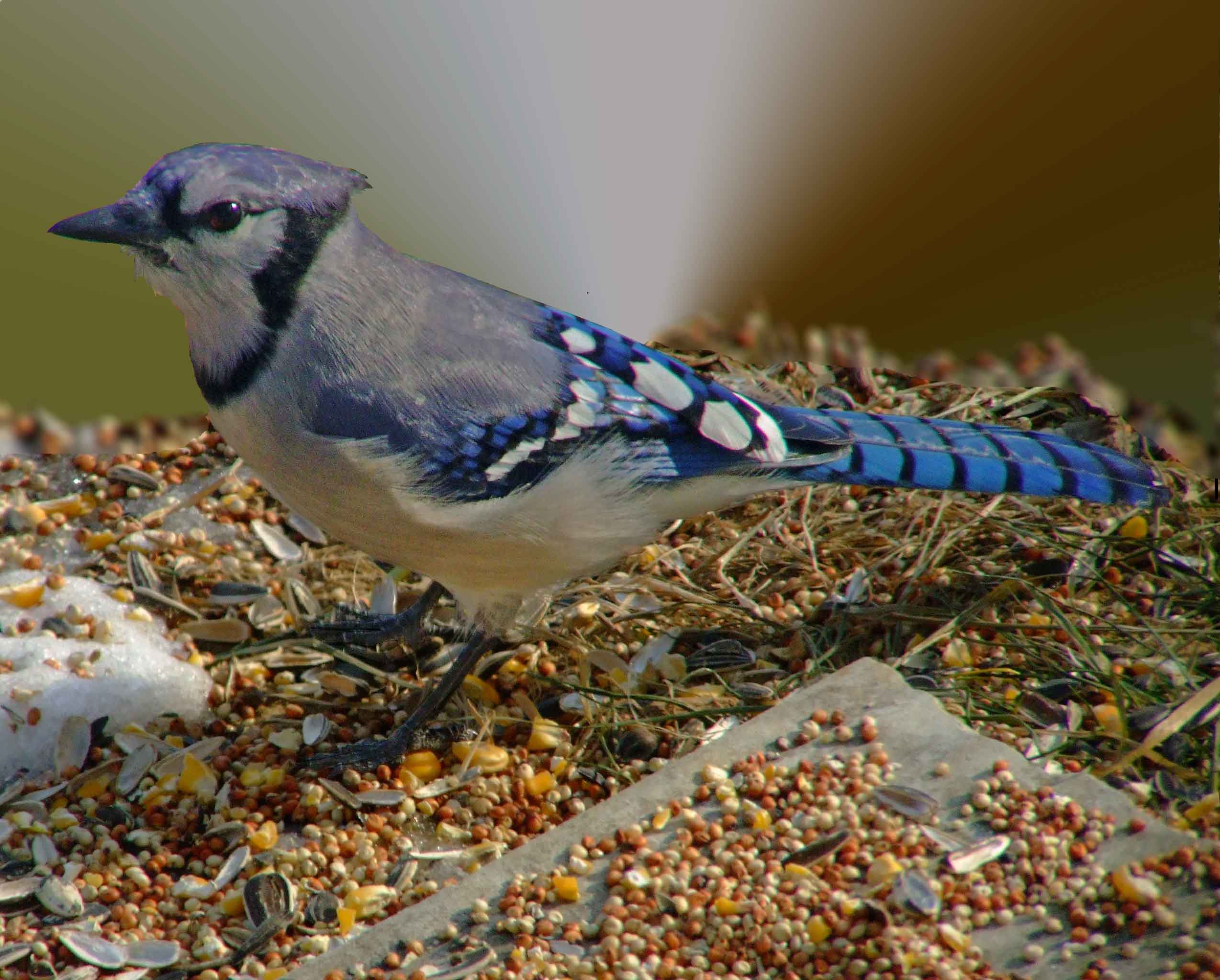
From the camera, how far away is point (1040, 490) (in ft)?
9.98

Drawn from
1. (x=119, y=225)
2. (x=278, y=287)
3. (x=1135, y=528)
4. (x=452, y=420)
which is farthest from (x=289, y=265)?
(x=1135, y=528)

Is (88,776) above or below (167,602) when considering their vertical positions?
below

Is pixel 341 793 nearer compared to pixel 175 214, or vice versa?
pixel 175 214

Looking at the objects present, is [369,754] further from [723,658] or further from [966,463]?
[966,463]

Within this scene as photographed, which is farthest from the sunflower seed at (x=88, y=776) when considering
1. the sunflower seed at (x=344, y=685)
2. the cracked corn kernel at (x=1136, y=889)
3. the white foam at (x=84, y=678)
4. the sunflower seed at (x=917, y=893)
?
the cracked corn kernel at (x=1136, y=889)

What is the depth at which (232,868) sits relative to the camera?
2809 millimetres

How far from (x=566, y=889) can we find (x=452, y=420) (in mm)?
998

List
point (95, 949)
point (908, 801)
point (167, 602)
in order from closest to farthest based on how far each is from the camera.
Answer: point (908, 801), point (95, 949), point (167, 602)

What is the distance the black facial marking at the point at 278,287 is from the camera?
2.59 meters

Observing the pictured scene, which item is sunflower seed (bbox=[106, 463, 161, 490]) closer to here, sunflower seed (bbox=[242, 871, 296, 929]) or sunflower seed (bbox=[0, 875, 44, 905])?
sunflower seed (bbox=[0, 875, 44, 905])

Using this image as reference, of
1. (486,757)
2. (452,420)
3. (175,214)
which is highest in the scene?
(175,214)

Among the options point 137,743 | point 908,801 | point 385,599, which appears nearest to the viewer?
point 908,801

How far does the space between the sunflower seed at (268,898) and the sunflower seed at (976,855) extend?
4.40 ft

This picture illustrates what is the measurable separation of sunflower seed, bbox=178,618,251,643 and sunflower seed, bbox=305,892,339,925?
3.27ft
